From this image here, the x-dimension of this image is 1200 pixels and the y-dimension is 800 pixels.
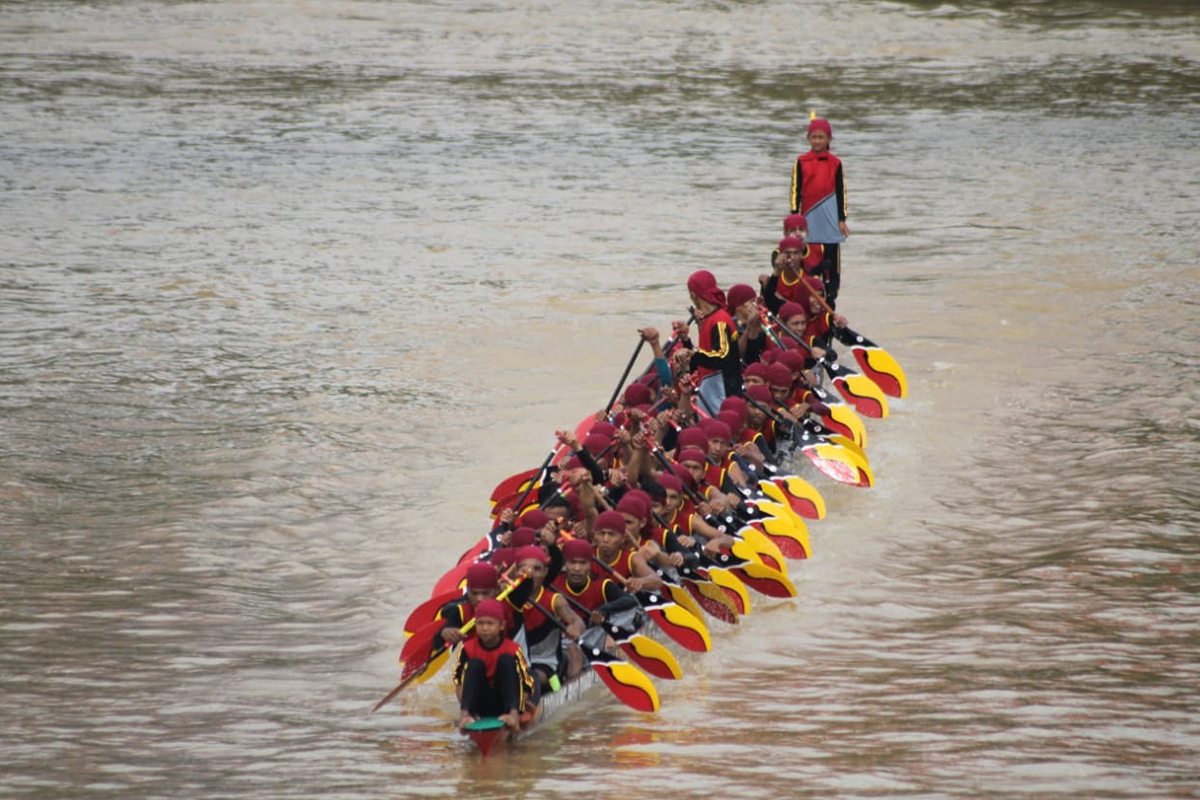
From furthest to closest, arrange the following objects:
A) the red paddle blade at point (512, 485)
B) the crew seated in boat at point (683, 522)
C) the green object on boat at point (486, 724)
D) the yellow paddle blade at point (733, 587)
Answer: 1. the red paddle blade at point (512, 485)
2. the crew seated in boat at point (683, 522)
3. the yellow paddle blade at point (733, 587)
4. the green object on boat at point (486, 724)

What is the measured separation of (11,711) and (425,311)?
8957 millimetres

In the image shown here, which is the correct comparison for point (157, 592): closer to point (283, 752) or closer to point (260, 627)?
point (260, 627)

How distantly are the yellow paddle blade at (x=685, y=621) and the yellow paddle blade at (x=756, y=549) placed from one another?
84cm

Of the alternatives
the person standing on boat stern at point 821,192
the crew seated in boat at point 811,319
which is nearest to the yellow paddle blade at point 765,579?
the crew seated in boat at point 811,319

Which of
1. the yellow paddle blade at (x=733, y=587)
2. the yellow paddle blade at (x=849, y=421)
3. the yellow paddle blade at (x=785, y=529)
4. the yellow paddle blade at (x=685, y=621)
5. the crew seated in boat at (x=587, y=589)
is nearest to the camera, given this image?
the crew seated in boat at (x=587, y=589)

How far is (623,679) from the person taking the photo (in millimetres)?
8375

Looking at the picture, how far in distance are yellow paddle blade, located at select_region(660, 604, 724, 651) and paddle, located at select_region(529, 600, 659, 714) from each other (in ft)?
1.73

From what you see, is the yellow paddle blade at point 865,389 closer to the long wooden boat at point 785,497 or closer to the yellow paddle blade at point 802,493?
the long wooden boat at point 785,497

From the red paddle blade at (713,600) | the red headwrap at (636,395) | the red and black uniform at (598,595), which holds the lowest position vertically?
the red paddle blade at (713,600)

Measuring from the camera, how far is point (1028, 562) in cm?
1047

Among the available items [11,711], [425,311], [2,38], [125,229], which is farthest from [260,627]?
[2,38]

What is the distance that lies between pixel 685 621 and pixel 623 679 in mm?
709

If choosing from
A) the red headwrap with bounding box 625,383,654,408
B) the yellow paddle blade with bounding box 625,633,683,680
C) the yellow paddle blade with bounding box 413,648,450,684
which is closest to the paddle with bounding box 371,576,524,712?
the yellow paddle blade with bounding box 413,648,450,684

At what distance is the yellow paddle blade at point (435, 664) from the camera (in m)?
8.26
